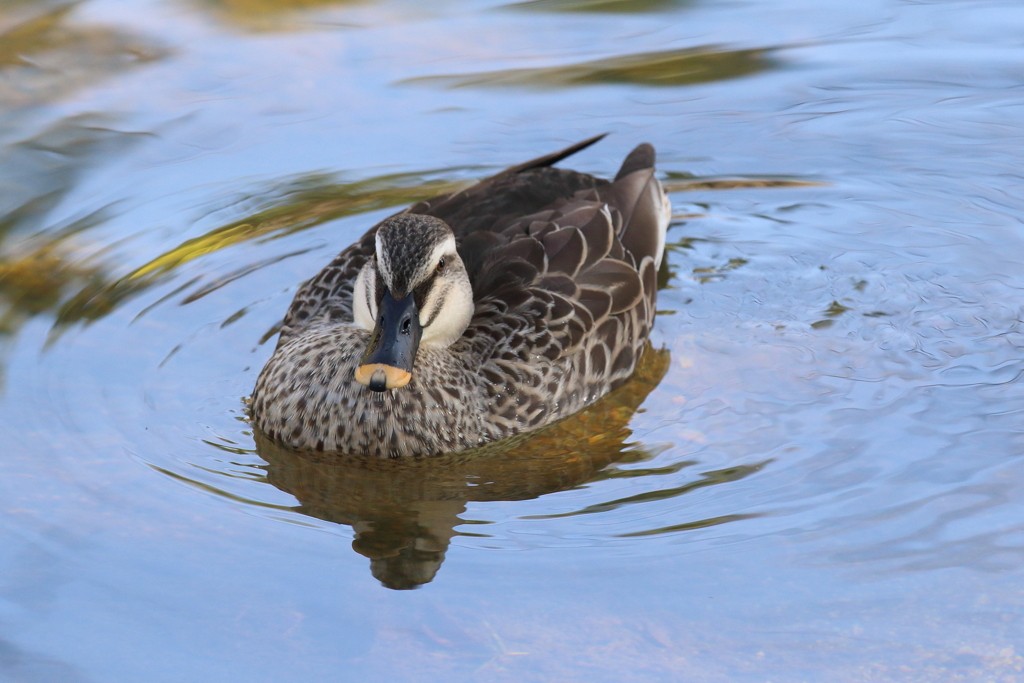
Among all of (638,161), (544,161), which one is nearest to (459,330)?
(544,161)

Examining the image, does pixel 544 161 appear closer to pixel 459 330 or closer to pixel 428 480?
pixel 459 330

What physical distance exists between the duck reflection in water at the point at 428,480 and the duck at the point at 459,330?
9cm

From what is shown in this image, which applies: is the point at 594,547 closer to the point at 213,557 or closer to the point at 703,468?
the point at 703,468

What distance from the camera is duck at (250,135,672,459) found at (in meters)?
6.25

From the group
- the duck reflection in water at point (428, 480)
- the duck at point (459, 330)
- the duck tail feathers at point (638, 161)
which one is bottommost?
the duck reflection in water at point (428, 480)

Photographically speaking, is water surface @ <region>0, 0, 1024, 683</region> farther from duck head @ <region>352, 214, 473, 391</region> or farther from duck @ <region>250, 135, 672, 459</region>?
duck head @ <region>352, 214, 473, 391</region>

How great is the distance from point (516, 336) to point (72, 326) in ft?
8.64

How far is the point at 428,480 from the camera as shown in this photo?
6.34 m

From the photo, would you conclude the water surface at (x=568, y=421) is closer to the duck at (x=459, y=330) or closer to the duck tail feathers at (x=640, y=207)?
the duck at (x=459, y=330)

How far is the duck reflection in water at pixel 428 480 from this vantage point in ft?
18.9

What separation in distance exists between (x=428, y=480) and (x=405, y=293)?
93 centimetres

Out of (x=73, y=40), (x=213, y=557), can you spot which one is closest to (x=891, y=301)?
(x=213, y=557)

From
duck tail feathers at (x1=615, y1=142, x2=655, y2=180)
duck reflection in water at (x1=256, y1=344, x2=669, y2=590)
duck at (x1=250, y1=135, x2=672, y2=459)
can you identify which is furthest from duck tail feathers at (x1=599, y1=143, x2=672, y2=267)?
duck reflection in water at (x1=256, y1=344, x2=669, y2=590)

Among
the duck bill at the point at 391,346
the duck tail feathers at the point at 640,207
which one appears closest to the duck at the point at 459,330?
the duck bill at the point at 391,346
